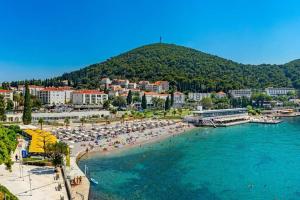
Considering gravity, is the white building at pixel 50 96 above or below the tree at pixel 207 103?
above

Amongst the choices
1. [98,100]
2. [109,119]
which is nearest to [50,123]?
[109,119]

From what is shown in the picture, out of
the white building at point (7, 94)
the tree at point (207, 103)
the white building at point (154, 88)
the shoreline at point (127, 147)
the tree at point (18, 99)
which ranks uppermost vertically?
the white building at point (154, 88)

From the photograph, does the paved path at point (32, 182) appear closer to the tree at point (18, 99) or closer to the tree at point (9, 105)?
the tree at point (9, 105)

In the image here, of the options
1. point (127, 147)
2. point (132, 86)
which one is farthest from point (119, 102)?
point (127, 147)

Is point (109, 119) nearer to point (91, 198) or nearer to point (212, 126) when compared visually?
point (212, 126)

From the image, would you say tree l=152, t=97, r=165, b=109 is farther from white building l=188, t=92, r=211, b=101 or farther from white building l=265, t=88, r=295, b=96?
white building l=265, t=88, r=295, b=96

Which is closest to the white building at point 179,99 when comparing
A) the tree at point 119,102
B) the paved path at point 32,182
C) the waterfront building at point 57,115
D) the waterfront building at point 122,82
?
the tree at point 119,102

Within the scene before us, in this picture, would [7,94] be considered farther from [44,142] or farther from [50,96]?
[44,142]
